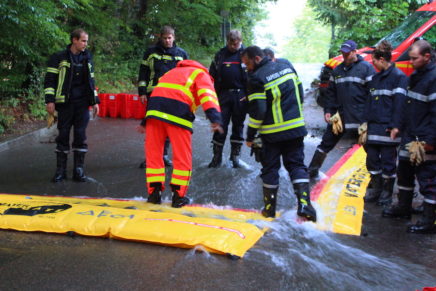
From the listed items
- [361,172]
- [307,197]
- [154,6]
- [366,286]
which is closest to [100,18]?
[154,6]

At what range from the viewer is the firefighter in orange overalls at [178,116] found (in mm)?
5012

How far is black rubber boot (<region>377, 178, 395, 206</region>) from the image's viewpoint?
5.52 metres

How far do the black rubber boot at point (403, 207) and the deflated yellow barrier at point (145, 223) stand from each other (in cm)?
148

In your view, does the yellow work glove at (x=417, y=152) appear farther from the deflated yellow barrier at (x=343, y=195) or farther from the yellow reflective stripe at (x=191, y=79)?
the yellow reflective stripe at (x=191, y=79)

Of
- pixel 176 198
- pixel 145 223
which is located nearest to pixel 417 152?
pixel 176 198

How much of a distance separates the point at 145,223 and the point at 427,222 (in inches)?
110

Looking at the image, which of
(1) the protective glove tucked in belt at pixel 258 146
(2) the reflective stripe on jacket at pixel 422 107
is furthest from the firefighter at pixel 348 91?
(1) the protective glove tucked in belt at pixel 258 146

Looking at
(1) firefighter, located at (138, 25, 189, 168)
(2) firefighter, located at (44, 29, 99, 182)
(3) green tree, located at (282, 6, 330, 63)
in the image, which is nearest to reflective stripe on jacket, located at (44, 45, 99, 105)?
(2) firefighter, located at (44, 29, 99, 182)

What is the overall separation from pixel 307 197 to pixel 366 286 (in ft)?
5.12

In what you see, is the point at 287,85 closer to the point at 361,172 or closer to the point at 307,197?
the point at 307,197

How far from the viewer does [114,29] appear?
15.3 meters

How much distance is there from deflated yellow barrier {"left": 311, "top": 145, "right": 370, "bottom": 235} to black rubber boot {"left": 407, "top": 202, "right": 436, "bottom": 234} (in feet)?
1.83

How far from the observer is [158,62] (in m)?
6.84

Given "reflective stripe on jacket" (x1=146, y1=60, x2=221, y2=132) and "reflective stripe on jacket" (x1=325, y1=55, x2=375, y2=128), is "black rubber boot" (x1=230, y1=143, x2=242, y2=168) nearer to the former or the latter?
"reflective stripe on jacket" (x1=325, y1=55, x2=375, y2=128)
